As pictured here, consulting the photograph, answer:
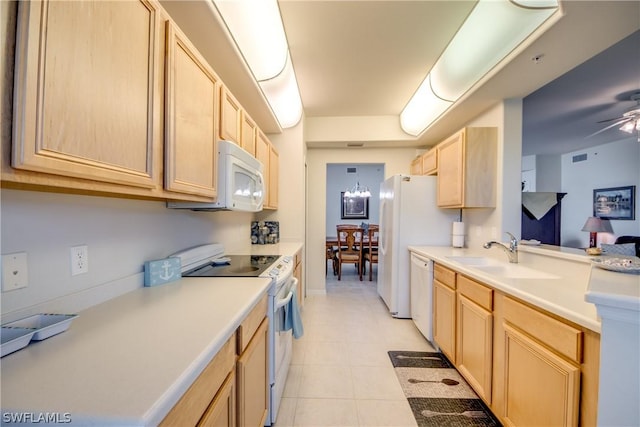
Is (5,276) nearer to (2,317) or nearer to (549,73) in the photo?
(2,317)

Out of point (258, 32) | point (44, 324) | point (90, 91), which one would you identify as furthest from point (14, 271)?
point (258, 32)

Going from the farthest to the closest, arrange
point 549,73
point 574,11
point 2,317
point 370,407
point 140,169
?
point 549,73 → point 370,407 → point 574,11 → point 140,169 → point 2,317

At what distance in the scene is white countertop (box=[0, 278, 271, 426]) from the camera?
0.49m

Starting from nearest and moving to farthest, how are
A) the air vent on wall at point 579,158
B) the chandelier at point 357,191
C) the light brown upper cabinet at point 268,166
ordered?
the light brown upper cabinet at point 268,166
the air vent on wall at point 579,158
the chandelier at point 357,191

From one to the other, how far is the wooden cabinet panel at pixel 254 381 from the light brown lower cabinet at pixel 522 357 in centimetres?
131

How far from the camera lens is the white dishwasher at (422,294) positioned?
2396mm

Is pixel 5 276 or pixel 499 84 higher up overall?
pixel 499 84

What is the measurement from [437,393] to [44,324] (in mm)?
2168

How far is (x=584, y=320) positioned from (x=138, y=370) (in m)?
1.46

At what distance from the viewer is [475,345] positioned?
167 cm

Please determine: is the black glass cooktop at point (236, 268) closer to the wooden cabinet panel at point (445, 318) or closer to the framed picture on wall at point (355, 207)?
the wooden cabinet panel at point (445, 318)

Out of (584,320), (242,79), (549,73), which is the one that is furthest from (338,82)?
(584,320)

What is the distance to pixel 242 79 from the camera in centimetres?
197

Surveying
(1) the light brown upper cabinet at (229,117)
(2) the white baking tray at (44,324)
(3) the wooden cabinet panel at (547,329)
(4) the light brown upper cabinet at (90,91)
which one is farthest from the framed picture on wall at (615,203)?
(2) the white baking tray at (44,324)
